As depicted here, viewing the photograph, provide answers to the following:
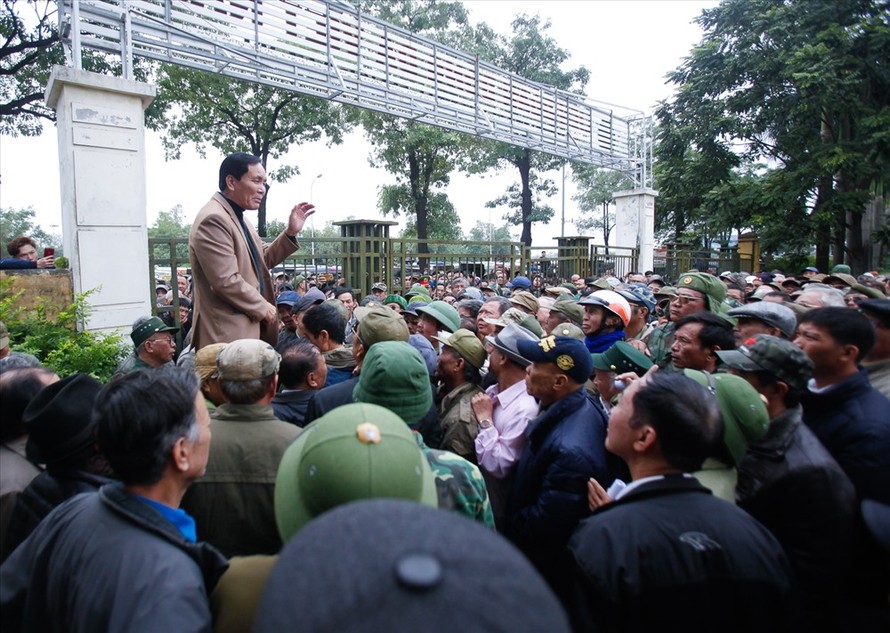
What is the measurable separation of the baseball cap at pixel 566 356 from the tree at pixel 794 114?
1615 cm


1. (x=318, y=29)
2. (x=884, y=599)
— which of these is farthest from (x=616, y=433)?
(x=318, y=29)

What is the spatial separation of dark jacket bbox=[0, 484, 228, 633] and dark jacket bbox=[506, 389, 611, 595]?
1.36 metres

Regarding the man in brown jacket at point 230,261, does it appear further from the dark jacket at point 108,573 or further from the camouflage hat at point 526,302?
the camouflage hat at point 526,302

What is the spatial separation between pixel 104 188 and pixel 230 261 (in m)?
3.26

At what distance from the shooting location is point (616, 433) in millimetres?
1908

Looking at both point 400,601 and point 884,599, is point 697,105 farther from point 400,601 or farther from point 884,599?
point 400,601

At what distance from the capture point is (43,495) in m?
1.79

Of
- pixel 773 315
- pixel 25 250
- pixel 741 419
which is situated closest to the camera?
pixel 741 419

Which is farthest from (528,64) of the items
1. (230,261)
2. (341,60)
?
(230,261)

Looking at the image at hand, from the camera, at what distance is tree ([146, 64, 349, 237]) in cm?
1777

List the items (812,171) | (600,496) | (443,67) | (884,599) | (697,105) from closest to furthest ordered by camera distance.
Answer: (884,599)
(600,496)
(443,67)
(812,171)
(697,105)

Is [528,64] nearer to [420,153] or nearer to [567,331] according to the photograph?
[420,153]

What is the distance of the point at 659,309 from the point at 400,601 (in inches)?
288

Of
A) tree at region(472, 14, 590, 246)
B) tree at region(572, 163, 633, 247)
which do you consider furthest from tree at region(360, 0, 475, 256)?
tree at region(572, 163, 633, 247)
